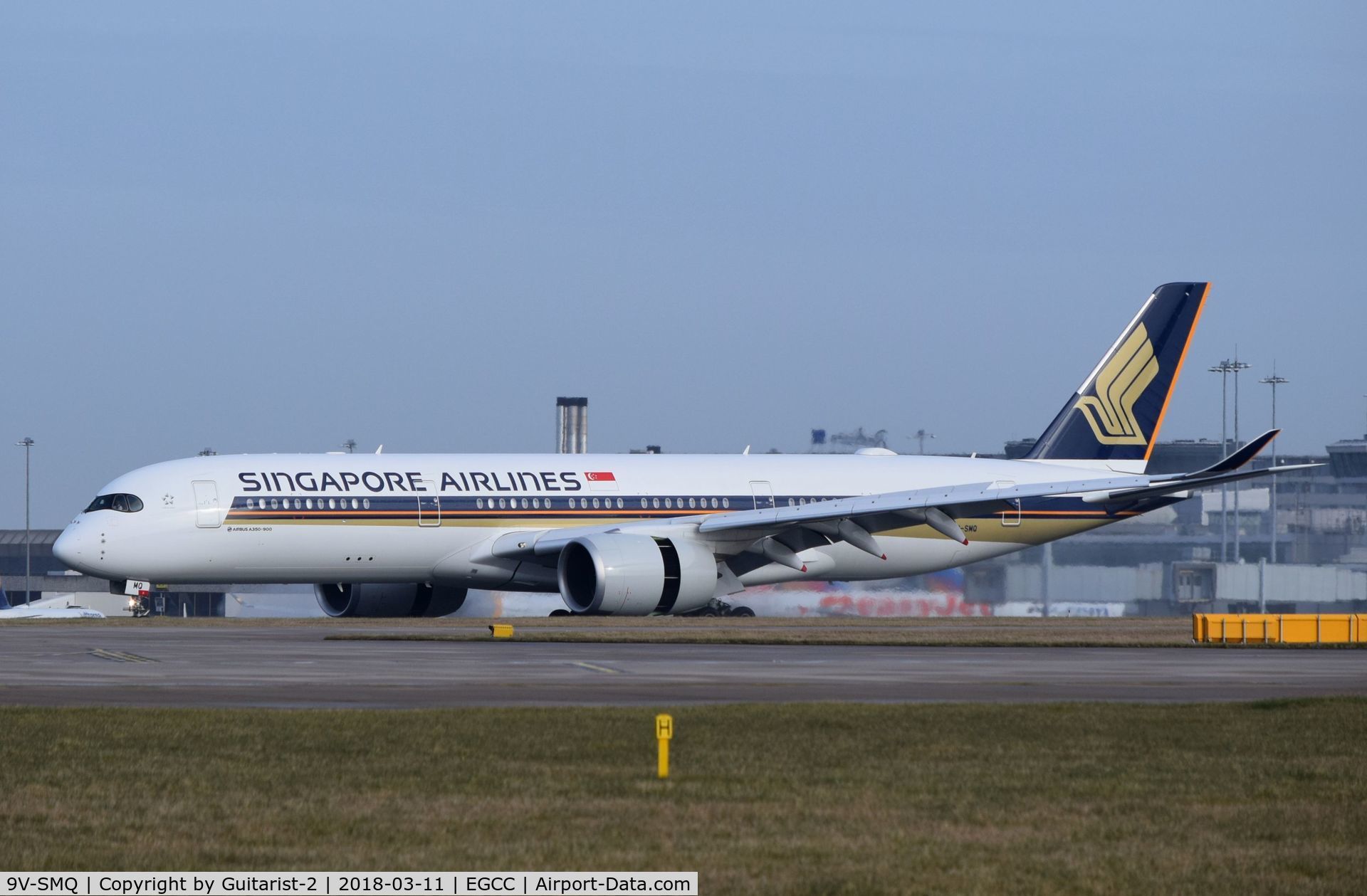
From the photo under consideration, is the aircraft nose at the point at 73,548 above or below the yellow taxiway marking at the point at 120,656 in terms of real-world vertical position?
above

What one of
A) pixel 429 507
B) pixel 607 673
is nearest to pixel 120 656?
pixel 607 673

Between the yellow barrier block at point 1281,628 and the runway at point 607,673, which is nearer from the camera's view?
the runway at point 607,673

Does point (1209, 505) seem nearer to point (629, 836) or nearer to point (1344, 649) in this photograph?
point (1344, 649)

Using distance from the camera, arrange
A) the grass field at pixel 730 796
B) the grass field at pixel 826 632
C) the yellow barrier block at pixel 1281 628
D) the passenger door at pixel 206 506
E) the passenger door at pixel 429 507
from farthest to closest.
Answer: the passenger door at pixel 429 507 < the passenger door at pixel 206 506 < the yellow barrier block at pixel 1281 628 < the grass field at pixel 826 632 < the grass field at pixel 730 796

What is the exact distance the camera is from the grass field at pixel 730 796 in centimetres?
1189

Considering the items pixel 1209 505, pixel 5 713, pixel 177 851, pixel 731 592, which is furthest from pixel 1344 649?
pixel 1209 505

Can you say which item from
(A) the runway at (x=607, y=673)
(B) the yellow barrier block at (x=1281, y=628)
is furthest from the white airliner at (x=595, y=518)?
(A) the runway at (x=607, y=673)

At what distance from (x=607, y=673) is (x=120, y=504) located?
21441 mm

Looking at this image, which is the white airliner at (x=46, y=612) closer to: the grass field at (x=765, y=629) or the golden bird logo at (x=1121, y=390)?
the grass field at (x=765, y=629)

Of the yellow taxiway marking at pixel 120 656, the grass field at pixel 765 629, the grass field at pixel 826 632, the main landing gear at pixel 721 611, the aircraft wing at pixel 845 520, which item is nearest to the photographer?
the yellow taxiway marking at pixel 120 656

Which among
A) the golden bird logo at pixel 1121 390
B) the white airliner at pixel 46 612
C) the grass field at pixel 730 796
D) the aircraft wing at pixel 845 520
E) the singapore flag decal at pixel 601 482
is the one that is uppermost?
the golden bird logo at pixel 1121 390

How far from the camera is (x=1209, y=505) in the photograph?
3344 inches

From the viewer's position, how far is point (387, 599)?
52.3 meters

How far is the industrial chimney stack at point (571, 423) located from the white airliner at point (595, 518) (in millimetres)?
22495
